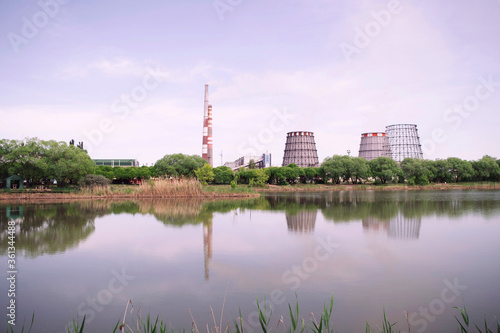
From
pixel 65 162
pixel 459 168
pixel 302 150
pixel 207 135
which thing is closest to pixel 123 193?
pixel 65 162

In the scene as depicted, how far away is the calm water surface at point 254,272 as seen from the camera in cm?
587

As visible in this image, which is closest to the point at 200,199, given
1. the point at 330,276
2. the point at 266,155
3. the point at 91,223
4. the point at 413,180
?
the point at 91,223

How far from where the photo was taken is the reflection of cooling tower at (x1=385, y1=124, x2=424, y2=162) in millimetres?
92875

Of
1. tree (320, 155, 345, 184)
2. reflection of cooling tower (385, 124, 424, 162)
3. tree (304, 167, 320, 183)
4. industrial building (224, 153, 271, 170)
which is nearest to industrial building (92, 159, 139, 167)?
industrial building (224, 153, 271, 170)

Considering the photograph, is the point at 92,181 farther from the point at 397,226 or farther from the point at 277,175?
the point at 277,175

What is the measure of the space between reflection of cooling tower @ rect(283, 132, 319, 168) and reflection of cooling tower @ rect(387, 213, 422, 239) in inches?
2786

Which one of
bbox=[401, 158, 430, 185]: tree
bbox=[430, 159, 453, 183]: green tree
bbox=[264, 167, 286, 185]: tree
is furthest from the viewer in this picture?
bbox=[430, 159, 453, 183]: green tree

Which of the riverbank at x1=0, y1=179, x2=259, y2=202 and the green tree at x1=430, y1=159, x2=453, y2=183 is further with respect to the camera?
the green tree at x1=430, y1=159, x2=453, y2=183

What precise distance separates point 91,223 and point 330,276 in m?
12.2

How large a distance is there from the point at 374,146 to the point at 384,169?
3501 cm

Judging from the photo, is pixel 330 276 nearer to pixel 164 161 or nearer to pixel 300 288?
pixel 300 288

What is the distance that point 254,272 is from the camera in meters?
7.91

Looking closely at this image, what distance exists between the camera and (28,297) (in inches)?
262

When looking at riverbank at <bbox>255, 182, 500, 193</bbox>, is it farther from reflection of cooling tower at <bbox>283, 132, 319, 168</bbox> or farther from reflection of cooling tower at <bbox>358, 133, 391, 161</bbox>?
reflection of cooling tower at <bbox>283, 132, 319, 168</bbox>
